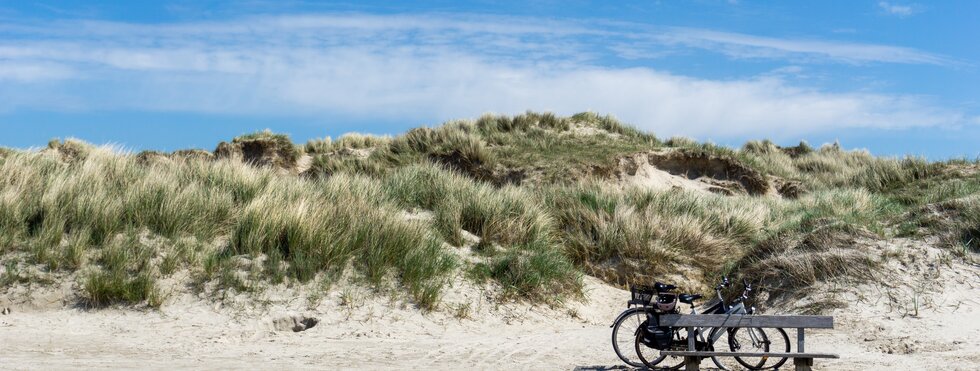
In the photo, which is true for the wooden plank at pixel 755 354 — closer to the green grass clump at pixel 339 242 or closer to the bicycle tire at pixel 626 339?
the bicycle tire at pixel 626 339

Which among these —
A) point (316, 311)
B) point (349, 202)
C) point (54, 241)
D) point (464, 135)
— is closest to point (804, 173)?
point (464, 135)

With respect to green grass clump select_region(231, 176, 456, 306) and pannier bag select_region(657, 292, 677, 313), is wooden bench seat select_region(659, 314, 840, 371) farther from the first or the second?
green grass clump select_region(231, 176, 456, 306)

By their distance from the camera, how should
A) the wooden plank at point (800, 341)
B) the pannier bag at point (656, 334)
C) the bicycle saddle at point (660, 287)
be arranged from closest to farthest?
1. the wooden plank at point (800, 341)
2. the bicycle saddle at point (660, 287)
3. the pannier bag at point (656, 334)

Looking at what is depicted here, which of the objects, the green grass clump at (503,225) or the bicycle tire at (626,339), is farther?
the green grass clump at (503,225)

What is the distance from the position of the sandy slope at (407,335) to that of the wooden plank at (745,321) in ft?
3.45

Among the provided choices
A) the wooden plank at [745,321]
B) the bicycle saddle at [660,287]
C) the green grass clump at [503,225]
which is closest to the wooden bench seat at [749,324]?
the wooden plank at [745,321]

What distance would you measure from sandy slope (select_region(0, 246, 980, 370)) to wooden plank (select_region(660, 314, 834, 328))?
105 centimetres

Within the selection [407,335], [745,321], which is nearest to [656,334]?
[745,321]

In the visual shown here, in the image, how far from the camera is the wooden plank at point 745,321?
8.05 m

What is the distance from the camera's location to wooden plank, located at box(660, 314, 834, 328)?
8047 mm

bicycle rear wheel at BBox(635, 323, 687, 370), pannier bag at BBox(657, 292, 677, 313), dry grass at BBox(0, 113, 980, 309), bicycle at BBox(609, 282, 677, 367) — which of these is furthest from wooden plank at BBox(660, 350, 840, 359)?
dry grass at BBox(0, 113, 980, 309)

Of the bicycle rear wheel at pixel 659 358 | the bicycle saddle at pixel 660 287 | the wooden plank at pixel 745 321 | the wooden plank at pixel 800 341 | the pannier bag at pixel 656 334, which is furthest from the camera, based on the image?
the bicycle rear wheel at pixel 659 358

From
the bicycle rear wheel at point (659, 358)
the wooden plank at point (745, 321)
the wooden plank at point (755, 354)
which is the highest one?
the wooden plank at point (745, 321)

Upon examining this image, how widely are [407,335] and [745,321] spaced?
4.17 metres
